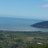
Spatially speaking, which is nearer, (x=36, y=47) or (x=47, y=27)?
(x=36, y=47)

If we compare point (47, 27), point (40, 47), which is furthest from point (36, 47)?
point (47, 27)

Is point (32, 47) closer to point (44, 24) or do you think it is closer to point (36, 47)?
point (36, 47)

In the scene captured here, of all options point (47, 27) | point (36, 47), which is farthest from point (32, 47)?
point (47, 27)

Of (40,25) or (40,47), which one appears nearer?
(40,47)

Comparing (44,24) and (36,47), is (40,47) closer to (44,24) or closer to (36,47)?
(36,47)

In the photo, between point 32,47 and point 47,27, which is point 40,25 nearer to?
point 47,27

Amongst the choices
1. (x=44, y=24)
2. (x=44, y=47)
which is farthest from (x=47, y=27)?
(x=44, y=47)

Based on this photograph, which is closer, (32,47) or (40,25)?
(32,47)
